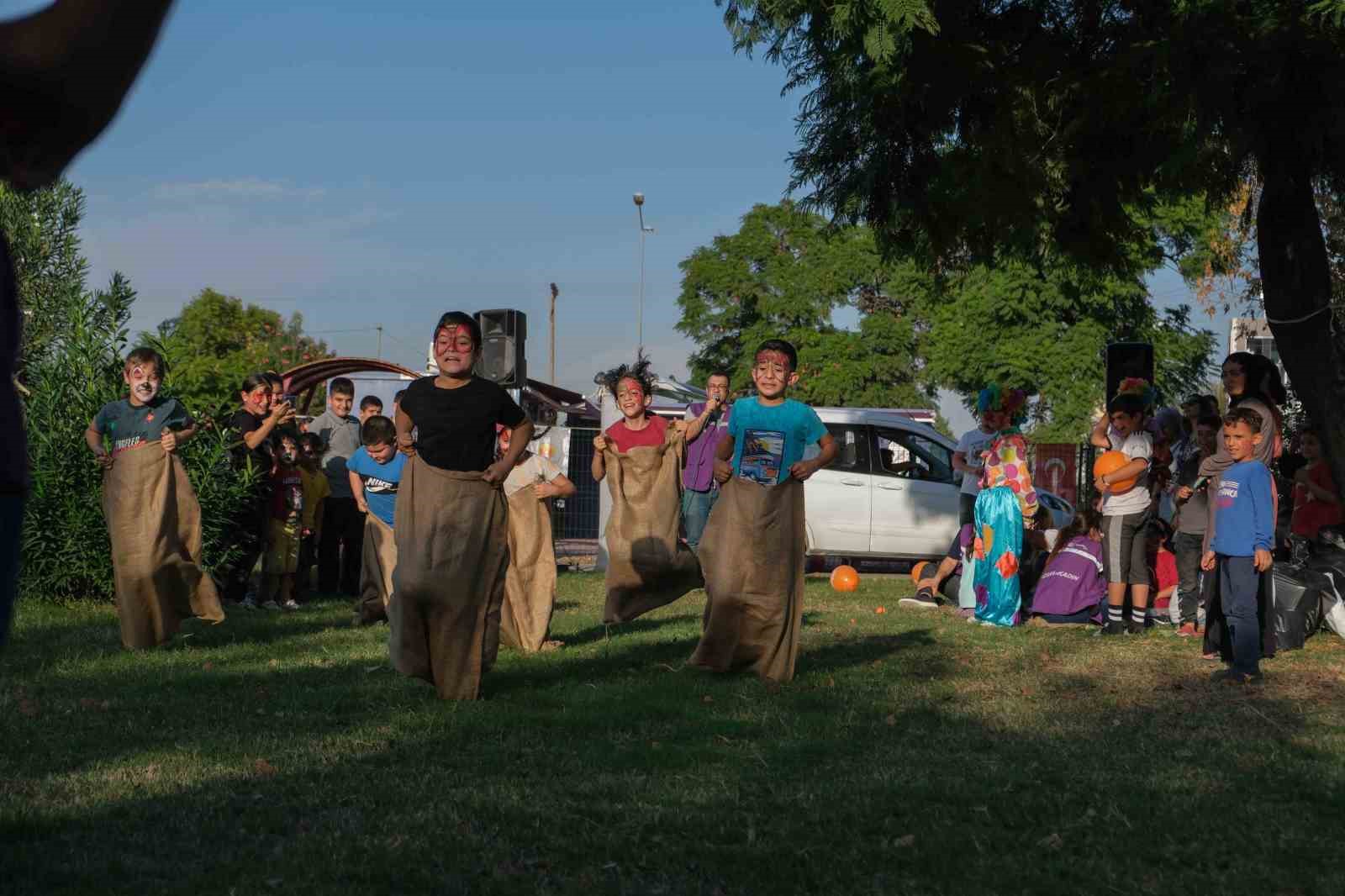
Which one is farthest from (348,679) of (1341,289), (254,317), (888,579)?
(254,317)

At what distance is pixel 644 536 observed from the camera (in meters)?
12.1

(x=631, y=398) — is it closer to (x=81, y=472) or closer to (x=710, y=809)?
(x=81, y=472)

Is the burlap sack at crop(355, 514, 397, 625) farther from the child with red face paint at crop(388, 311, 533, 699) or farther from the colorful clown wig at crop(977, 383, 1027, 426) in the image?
the colorful clown wig at crop(977, 383, 1027, 426)

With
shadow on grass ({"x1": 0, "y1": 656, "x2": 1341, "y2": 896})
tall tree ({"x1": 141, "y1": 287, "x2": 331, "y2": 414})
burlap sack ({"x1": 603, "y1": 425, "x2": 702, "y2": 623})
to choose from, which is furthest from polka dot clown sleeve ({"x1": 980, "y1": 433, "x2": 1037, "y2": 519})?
tall tree ({"x1": 141, "y1": 287, "x2": 331, "y2": 414})

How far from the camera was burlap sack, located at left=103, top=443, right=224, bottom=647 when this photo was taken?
33.9 feet

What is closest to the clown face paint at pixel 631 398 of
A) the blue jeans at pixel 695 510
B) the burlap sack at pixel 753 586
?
the burlap sack at pixel 753 586

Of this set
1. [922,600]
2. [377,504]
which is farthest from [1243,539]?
[377,504]

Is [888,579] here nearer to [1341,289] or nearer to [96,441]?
[1341,289]

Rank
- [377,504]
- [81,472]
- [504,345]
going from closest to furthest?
[377,504]
[81,472]
[504,345]

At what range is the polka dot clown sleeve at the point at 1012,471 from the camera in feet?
46.2

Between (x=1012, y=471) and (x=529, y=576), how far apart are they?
17.0ft

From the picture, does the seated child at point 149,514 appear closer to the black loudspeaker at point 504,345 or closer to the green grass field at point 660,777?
the green grass field at point 660,777

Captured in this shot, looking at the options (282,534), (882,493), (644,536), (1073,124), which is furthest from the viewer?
(882,493)

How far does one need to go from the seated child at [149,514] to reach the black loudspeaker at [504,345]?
305 inches
